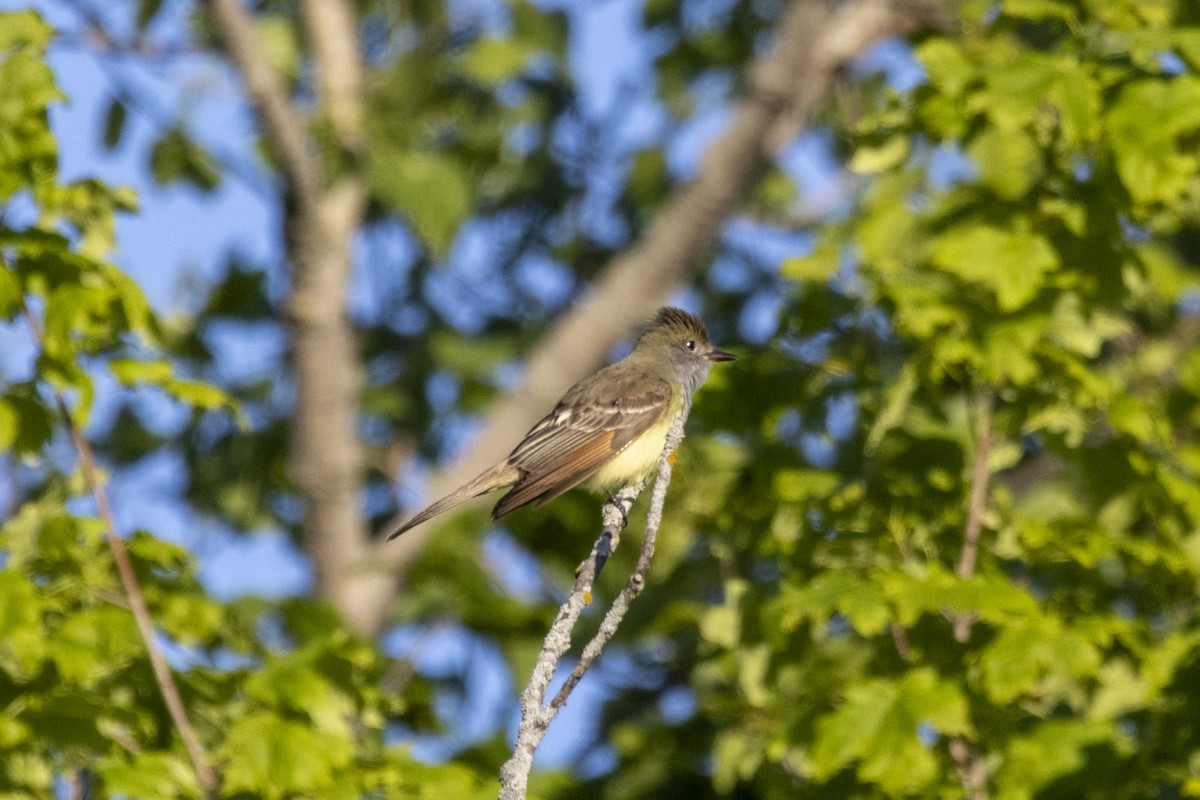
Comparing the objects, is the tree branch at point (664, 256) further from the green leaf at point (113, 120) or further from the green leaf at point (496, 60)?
the green leaf at point (113, 120)

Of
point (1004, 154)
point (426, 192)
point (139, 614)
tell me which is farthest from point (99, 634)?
point (426, 192)

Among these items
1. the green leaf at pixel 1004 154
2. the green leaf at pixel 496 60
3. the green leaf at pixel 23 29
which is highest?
the green leaf at pixel 23 29

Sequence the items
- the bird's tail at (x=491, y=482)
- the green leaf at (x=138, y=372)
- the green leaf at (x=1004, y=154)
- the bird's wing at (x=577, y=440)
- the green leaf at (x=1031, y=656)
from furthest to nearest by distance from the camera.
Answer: the green leaf at (x=1004, y=154) < the bird's tail at (x=491, y=482) < the bird's wing at (x=577, y=440) < the green leaf at (x=138, y=372) < the green leaf at (x=1031, y=656)

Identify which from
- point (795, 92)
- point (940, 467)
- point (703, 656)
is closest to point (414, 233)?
point (795, 92)

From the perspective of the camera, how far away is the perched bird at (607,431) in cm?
707

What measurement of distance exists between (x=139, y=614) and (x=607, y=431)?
2605 mm

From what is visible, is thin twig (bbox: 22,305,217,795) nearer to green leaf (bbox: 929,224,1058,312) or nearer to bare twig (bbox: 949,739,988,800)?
bare twig (bbox: 949,739,988,800)

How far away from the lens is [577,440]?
24.5 feet

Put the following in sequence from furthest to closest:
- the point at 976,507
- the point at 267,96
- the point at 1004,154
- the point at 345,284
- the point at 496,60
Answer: the point at 345,284 → the point at 496,60 → the point at 267,96 → the point at 1004,154 → the point at 976,507

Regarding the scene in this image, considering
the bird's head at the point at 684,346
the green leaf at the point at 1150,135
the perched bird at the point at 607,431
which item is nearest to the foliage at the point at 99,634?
the perched bird at the point at 607,431

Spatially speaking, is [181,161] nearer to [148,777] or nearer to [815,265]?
[815,265]

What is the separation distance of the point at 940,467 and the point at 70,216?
12.1 ft

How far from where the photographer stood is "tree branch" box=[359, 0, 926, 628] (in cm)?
1192

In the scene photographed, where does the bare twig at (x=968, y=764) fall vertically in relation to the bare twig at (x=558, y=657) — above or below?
below
